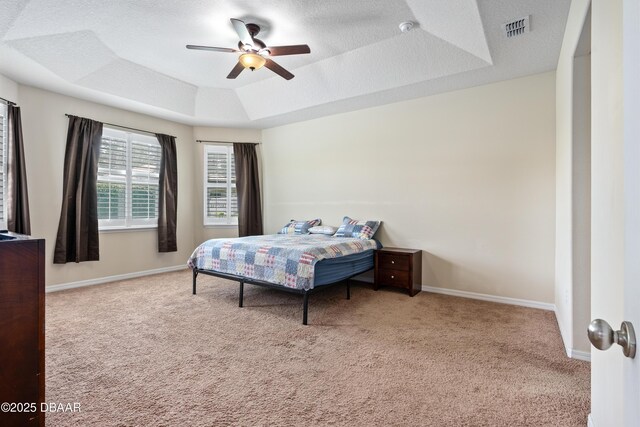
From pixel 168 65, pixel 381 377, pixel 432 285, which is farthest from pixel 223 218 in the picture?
pixel 381 377

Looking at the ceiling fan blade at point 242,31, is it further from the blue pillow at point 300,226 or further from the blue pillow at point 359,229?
the blue pillow at point 300,226

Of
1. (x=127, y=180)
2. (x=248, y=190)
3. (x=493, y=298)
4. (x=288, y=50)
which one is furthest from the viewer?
(x=248, y=190)

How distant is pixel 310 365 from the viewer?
2.28m

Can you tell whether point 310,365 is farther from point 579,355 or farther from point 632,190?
point 632,190

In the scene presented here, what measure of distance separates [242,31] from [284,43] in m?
0.85

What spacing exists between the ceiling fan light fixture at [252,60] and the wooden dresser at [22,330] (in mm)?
2421

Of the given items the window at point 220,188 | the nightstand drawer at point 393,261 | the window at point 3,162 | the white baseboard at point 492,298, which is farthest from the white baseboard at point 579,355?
the window at point 3,162

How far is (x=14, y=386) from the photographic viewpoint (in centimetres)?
125

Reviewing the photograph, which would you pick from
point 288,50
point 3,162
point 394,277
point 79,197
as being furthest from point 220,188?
point 394,277

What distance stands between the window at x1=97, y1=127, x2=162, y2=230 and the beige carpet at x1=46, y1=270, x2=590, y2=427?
1.62 meters

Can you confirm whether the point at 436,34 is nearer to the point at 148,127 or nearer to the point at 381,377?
the point at 381,377

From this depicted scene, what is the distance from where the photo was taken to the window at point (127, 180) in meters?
4.80

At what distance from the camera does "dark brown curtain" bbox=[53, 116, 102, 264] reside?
14.1 feet

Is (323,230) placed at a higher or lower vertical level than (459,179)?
lower
